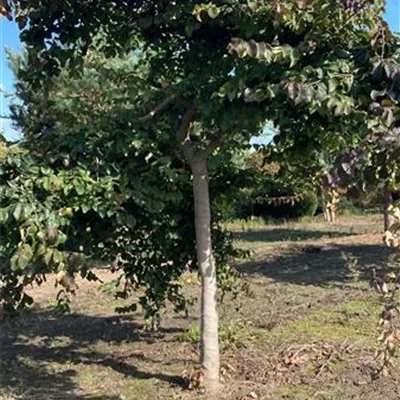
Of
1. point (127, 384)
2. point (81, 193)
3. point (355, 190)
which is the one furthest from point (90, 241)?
point (355, 190)

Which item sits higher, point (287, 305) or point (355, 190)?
point (355, 190)

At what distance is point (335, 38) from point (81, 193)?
156 cm

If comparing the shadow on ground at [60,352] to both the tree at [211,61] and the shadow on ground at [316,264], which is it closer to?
the tree at [211,61]

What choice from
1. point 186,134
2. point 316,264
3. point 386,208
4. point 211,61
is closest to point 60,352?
point 186,134

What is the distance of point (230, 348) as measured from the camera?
5.22m

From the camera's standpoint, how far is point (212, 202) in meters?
5.06

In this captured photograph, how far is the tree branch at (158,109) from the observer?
12.7 feet

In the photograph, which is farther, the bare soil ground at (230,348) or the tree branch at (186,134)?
the bare soil ground at (230,348)

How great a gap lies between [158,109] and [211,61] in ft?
1.58

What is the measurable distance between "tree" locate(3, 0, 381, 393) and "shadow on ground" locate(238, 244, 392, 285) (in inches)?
176

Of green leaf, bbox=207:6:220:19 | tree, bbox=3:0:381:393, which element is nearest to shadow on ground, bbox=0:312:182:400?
tree, bbox=3:0:381:393

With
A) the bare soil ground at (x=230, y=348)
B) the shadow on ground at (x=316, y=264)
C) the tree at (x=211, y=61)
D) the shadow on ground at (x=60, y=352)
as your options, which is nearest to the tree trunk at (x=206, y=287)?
the tree at (x=211, y=61)

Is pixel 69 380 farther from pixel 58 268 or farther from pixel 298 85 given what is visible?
pixel 298 85

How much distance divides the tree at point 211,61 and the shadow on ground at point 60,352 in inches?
42.3
